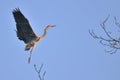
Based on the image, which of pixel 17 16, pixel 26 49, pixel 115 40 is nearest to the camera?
pixel 115 40

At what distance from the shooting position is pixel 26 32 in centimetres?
1467

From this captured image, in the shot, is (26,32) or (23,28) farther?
(26,32)

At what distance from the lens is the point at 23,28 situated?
14.2 meters

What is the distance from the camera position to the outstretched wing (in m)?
13.8

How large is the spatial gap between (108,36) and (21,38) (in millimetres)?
6752

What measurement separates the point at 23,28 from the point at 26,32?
→ 1.51 ft

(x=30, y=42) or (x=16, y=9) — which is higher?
(x=16, y=9)

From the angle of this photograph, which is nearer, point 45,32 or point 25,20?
point 25,20

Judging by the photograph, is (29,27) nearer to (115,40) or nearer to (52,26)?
(52,26)

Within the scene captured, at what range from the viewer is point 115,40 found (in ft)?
28.0

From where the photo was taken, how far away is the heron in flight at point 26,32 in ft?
45.4

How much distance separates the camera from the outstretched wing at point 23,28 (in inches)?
544

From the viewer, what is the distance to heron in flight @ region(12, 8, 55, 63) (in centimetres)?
1384

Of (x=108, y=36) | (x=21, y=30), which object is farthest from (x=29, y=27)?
(x=108, y=36)
